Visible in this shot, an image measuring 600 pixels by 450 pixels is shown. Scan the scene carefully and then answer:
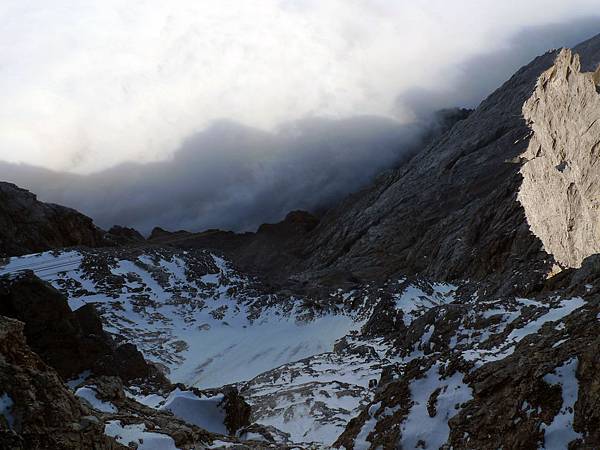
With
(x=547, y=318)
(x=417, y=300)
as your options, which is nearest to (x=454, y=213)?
(x=417, y=300)

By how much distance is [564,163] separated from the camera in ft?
309

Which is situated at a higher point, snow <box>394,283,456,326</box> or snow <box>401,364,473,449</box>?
snow <box>401,364,473,449</box>

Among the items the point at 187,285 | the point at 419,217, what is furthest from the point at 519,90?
the point at 187,285

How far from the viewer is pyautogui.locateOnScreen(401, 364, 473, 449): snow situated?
13.7m

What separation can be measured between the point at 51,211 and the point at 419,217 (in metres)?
52.4

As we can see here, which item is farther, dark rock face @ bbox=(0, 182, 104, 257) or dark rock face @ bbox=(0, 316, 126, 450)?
dark rock face @ bbox=(0, 182, 104, 257)

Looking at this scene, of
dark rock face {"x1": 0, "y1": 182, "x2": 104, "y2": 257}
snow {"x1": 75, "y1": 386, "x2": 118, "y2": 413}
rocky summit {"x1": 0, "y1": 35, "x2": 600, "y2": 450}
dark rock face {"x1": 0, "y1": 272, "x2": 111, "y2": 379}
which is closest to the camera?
rocky summit {"x1": 0, "y1": 35, "x2": 600, "y2": 450}

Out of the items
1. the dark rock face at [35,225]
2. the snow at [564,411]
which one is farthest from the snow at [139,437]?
the dark rock face at [35,225]

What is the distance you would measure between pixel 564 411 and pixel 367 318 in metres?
37.1

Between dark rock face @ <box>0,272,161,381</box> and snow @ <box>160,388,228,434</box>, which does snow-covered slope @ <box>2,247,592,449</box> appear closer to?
snow @ <box>160,388,228,434</box>

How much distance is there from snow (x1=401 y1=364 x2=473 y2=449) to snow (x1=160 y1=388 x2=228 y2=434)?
6.81m

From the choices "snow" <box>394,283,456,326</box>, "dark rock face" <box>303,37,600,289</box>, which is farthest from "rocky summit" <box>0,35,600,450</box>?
"dark rock face" <box>303,37,600,289</box>

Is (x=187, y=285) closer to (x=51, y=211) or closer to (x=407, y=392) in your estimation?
(x=51, y=211)

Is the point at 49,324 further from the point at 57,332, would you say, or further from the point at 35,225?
the point at 35,225
